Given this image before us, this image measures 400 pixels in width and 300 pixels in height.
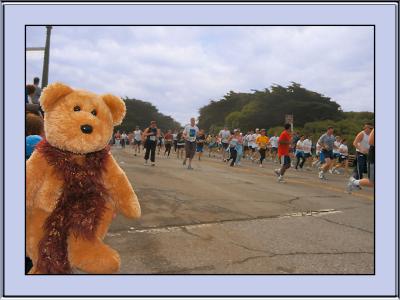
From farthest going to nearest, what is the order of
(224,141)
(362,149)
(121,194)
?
1. (224,141)
2. (362,149)
3. (121,194)

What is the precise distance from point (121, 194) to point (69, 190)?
1.21ft

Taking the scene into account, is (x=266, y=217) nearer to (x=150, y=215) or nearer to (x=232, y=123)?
(x=150, y=215)

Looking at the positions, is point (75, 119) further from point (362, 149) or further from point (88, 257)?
point (362, 149)

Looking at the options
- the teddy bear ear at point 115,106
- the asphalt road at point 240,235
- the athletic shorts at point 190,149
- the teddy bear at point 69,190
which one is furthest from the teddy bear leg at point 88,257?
the athletic shorts at point 190,149

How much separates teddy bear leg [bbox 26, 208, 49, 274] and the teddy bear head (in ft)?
1.46

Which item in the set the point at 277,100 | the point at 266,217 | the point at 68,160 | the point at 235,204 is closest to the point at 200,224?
the point at 266,217

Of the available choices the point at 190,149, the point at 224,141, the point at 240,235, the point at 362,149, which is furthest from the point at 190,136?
the point at 240,235

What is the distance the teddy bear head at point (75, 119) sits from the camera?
2.61 metres

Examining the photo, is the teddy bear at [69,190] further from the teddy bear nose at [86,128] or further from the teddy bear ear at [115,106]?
the teddy bear ear at [115,106]

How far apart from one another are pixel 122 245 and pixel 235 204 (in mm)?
2745

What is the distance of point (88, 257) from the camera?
2.58 meters

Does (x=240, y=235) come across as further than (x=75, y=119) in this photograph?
Yes

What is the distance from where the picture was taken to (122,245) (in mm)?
3633

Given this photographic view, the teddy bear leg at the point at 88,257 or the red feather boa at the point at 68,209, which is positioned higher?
the red feather boa at the point at 68,209
